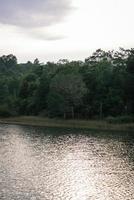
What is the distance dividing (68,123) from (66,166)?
51.3 meters

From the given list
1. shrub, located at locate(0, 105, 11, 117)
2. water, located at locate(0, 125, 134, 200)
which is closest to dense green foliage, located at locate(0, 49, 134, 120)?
shrub, located at locate(0, 105, 11, 117)

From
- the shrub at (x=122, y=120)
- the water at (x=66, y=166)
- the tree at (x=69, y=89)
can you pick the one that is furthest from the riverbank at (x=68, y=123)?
the water at (x=66, y=166)

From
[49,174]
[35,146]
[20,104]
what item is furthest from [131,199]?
[20,104]

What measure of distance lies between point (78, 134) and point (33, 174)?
40306 millimetres

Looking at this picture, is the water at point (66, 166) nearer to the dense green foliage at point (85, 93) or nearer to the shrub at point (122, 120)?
the shrub at point (122, 120)

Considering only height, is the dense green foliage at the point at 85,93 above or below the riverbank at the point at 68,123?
above

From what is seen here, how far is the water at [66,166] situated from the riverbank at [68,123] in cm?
1109

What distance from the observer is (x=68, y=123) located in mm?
103125

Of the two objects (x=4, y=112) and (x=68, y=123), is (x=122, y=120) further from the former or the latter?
(x=4, y=112)

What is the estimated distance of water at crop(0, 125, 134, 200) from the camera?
38.1 m

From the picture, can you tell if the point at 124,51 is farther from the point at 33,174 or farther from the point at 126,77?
the point at 33,174

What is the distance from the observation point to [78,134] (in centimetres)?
8550

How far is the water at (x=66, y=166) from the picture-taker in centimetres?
3806

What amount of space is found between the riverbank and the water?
437 inches
